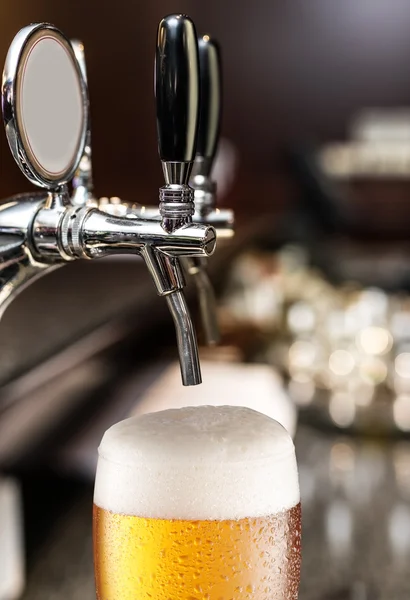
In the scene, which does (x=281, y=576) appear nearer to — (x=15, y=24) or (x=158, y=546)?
(x=158, y=546)

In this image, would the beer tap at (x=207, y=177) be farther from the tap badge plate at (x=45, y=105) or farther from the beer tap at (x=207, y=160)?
the tap badge plate at (x=45, y=105)

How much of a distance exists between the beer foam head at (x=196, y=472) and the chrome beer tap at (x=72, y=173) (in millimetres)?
62

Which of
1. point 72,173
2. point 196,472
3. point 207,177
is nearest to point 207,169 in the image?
point 207,177

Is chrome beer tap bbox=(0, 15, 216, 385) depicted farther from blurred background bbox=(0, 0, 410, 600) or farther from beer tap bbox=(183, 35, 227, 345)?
blurred background bbox=(0, 0, 410, 600)

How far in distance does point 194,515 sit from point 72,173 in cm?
29

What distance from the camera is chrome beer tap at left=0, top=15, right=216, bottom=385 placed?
590 millimetres

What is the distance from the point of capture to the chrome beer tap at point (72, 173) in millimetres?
590

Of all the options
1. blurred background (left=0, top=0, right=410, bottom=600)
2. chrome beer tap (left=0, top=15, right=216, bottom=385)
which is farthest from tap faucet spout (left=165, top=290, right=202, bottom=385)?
blurred background (left=0, top=0, right=410, bottom=600)

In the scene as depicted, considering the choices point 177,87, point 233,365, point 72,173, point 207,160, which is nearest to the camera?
point 177,87

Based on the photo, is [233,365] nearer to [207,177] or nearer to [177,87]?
[207,177]

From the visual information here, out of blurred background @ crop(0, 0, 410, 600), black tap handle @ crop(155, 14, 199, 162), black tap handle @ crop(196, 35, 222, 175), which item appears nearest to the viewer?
black tap handle @ crop(155, 14, 199, 162)

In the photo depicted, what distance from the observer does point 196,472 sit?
658mm

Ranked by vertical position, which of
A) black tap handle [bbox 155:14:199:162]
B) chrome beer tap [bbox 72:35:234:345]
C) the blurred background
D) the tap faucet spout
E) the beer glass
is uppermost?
black tap handle [bbox 155:14:199:162]

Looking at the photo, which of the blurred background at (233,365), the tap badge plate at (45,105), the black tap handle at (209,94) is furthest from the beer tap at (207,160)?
the blurred background at (233,365)
